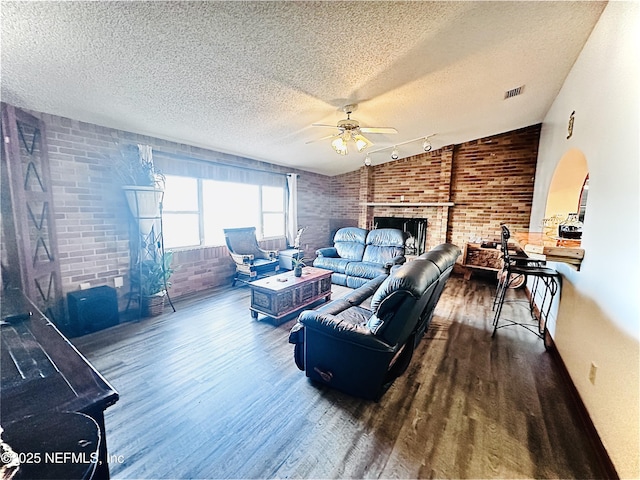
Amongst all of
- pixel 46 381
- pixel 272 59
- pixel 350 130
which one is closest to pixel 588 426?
pixel 46 381

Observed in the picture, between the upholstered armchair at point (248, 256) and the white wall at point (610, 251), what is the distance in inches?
153

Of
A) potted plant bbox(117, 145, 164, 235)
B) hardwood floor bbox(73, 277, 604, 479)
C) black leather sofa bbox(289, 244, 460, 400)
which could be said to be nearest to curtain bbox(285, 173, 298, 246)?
potted plant bbox(117, 145, 164, 235)

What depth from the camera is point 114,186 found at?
3.15 meters

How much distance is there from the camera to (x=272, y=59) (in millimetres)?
2082

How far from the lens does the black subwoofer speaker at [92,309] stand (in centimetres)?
271

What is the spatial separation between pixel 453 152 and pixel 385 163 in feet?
5.06

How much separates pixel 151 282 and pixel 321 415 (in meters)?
2.68

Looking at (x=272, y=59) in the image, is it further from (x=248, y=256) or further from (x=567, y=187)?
(x=567, y=187)

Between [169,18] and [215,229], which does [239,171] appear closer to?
[215,229]

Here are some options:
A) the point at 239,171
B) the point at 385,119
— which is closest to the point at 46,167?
the point at 239,171

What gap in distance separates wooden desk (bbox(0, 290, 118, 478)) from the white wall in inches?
89.7

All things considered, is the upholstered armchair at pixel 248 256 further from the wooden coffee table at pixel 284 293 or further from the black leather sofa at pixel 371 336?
the black leather sofa at pixel 371 336

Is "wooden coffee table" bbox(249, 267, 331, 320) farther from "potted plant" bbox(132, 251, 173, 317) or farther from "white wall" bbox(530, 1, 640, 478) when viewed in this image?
"white wall" bbox(530, 1, 640, 478)

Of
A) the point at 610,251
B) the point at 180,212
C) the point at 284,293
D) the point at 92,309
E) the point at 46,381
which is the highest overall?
the point at 180,212
